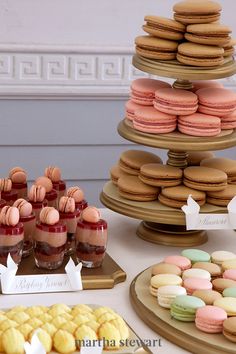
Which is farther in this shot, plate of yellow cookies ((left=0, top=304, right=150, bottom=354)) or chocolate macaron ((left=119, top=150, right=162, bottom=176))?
chocolate macaron ((left=119, top=150, right=162, bottom=176))

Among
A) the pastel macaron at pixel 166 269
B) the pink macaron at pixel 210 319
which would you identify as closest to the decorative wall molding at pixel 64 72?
the pastel macaron at pixel 166 269

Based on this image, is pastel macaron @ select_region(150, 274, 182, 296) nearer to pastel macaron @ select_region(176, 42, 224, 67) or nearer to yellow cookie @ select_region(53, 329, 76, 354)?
yellow cookie @ select_region(53, 329, 76, 354)

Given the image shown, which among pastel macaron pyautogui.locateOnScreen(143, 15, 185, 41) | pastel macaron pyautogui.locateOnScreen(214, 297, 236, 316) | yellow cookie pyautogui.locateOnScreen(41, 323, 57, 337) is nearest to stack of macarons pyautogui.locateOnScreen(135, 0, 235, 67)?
pastel macaron pyautogui.locateOnScreen(143, 15, 185, 41)

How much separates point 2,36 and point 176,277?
1.68 m

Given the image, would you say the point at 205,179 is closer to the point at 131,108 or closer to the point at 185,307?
the point at 131,108

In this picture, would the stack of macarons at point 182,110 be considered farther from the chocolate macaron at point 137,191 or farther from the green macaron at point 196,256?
the green macaron at point 196,256

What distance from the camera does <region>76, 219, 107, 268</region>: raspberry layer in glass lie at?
1.63m

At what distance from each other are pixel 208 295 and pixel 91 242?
0.30 metres

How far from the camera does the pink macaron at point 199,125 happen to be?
1.80m

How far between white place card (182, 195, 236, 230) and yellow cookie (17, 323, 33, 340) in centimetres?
59

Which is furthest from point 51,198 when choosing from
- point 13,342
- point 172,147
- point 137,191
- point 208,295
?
point 13,342

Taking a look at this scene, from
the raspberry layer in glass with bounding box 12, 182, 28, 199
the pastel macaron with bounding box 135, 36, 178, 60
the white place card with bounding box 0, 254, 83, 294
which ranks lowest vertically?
the white place card with bounding box 0, 254, 83, 294

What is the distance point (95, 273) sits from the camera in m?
1.64

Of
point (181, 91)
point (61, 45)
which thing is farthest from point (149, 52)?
point (61, 45)
